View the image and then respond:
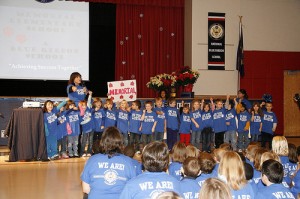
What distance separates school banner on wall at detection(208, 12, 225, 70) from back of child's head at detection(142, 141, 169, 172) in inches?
416

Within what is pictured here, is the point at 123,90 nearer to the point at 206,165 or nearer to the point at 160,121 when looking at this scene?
the point at 160,121

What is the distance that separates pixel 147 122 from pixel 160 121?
1.22 feet

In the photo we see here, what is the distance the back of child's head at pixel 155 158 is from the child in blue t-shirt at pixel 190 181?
17.2 inches

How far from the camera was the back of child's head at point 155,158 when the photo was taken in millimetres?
2723

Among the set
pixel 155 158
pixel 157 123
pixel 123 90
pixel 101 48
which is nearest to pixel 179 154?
pixel 155 158

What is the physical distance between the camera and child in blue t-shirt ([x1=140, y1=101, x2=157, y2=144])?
30.2ft

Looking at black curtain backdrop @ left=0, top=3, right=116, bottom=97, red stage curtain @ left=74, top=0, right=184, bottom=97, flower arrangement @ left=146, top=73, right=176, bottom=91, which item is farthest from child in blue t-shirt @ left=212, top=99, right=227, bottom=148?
black curtain backdrop @ left=0, top=3, right=116, bottom=97

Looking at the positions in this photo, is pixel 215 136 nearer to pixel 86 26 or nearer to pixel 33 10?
pixel 86 26

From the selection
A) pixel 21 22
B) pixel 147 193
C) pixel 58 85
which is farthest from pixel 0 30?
pixel 147 193

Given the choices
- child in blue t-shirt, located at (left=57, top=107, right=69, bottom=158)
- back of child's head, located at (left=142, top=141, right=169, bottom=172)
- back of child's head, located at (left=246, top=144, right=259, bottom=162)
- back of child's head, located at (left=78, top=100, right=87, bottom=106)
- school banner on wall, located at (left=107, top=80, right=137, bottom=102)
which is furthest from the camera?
school banner on wall, located at (left=107, top=80, right=137, bottom=102)

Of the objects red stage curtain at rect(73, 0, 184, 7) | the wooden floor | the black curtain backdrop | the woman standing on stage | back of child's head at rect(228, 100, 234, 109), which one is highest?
red stage curtain at rect(73, 0, 184, 7)

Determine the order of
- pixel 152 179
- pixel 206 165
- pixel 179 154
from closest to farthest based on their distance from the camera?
pixel 152 179 < pixel 206 165 < pixel 179 154

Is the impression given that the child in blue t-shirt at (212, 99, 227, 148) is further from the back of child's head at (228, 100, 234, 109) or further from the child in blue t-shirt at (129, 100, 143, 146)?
the child in blue t-shirt at (129, 100, 143, 146)

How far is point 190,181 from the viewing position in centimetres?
314
